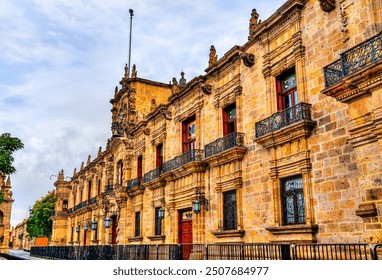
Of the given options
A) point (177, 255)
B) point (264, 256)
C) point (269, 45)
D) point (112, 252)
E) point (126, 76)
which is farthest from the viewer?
point (126, 76)

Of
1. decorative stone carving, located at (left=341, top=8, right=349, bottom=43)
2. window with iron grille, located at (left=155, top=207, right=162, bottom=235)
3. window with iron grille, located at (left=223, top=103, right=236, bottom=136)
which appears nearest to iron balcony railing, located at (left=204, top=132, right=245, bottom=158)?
window with iron grille, located at (left=223, top=103, right=236, bottom=136)

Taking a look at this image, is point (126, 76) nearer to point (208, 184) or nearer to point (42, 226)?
point (208, 184)

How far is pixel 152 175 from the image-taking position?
19797 millimetres

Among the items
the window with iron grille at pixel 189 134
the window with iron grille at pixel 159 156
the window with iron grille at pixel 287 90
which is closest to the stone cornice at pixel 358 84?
the window with iron grille at pixel 287 90

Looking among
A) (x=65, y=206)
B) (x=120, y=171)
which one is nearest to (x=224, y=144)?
(x=120, y=171)

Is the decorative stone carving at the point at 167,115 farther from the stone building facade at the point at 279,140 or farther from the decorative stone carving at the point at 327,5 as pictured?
the decorative stone carving at the point at 327,5

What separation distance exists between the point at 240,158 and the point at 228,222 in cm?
233

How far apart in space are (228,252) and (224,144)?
4088 mm

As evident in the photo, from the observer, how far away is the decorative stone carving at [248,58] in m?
13.3

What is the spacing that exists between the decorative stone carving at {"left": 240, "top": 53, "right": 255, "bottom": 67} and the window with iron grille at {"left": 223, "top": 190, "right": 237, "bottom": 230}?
4.36 metres

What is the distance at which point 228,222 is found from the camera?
45.3 ft

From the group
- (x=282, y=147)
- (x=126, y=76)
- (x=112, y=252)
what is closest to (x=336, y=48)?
(x=282, y=147)

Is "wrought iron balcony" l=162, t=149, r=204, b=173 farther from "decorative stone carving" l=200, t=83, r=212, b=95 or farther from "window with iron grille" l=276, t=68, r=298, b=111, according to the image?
"window with iron grille" l=276, t=68, r=298, b=111

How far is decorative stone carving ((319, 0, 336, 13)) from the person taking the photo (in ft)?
33.7
